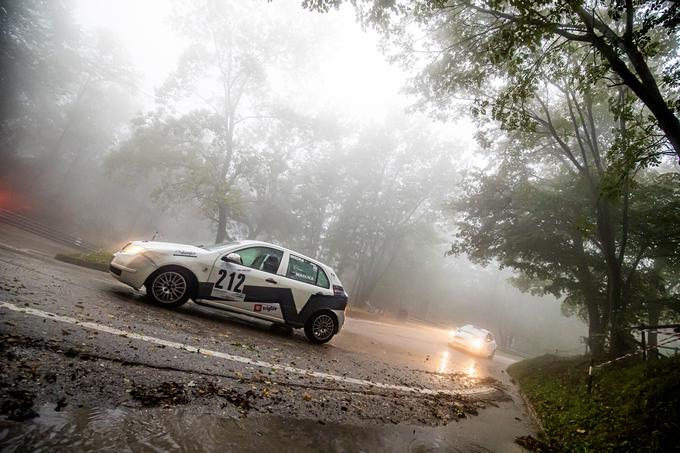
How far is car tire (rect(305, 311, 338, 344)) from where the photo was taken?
7680 millimetres

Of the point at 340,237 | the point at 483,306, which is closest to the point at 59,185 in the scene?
the point at 340,237

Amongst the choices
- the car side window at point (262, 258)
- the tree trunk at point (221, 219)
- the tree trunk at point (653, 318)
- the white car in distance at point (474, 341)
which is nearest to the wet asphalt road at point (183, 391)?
the car side window at point (262, 258)

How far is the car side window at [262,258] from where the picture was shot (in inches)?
281

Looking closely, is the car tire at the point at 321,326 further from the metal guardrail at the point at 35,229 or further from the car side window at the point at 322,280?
the metal guardrail at the point at 35,229

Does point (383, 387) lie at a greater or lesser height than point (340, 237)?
lesser

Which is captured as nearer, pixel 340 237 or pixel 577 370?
pixel 577 370

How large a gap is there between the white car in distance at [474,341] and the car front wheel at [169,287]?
16018 mm

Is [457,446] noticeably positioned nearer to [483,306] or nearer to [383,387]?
[383,387]

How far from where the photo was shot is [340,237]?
104 feet

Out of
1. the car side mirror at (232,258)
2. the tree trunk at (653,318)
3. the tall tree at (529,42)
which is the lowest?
the car side mirror at (232,258)

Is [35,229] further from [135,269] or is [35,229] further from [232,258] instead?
[232,258]

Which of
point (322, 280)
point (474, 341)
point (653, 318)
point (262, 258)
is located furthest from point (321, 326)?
point (653, 318)

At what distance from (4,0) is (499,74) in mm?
33403

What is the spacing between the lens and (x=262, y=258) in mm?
7336
